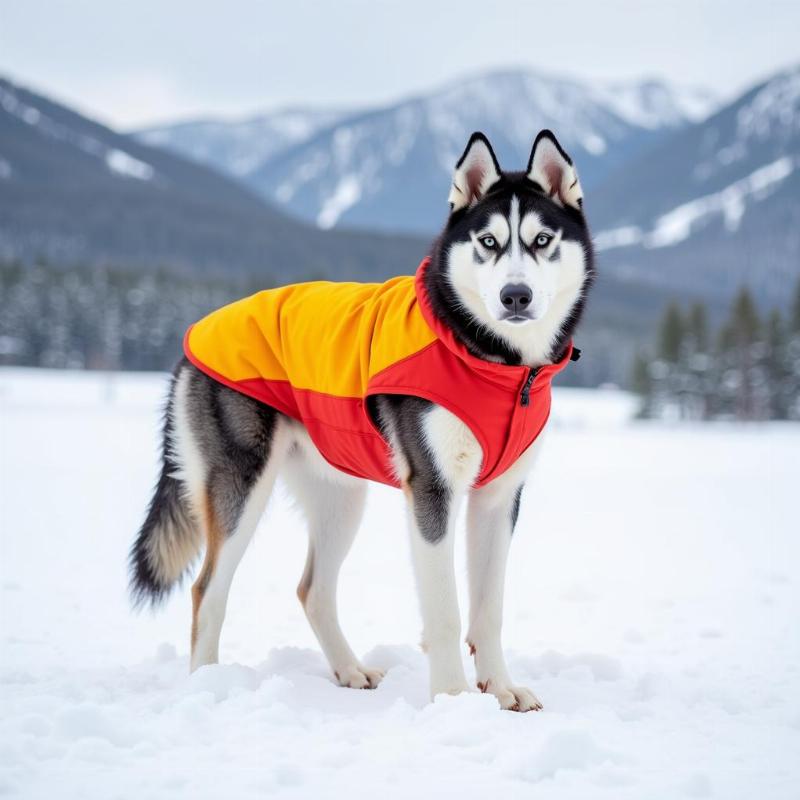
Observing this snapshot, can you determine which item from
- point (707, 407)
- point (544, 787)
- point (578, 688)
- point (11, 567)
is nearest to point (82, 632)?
point (11, 567)

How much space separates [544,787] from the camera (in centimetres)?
284

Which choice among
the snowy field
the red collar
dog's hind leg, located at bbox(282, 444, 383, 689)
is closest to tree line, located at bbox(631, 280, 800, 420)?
the snowy field

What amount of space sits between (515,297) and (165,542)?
2.21 meters

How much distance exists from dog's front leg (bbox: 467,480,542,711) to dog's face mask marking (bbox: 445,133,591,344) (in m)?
0.78

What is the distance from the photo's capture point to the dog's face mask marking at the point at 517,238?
3561mm

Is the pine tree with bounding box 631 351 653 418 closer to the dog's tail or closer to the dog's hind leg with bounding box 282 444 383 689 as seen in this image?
the dog's hind leg with bounding box 282 444 383 689

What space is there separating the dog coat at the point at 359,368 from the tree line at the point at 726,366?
40487 millimetres

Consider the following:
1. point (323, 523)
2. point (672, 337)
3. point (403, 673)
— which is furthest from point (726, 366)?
point (403, 673)

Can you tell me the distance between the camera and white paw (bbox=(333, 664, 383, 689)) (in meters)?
Answer: 4.25

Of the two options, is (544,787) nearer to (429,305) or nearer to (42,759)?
(42,759)

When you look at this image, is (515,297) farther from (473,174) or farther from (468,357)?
(473,174)

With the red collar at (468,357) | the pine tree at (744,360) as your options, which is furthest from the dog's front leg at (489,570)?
the pine tree at (744,360)

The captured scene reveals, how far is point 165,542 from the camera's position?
175 inches

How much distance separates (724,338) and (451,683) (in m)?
43.4
